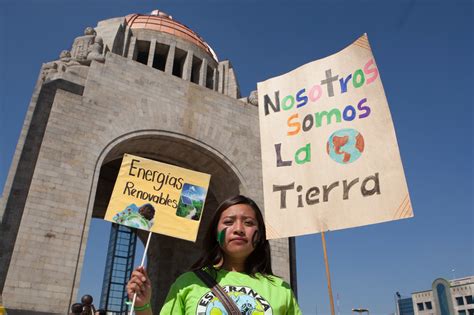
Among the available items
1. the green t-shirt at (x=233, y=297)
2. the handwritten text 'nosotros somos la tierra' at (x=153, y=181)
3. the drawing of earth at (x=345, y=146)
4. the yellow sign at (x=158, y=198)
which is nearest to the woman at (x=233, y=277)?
the green t-shirt at (x=233, y=297)

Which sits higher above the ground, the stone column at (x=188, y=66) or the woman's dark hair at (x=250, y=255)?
the stone column at (x=188, y=66)

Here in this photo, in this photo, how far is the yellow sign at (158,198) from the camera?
14.6ft

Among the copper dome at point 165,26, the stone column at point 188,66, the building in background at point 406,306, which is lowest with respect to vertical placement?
the building in background at point 406,306

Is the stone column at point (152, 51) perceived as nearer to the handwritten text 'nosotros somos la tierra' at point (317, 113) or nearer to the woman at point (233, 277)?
the handwritten text 'nosotros somos la tierra' at point (317, 113)

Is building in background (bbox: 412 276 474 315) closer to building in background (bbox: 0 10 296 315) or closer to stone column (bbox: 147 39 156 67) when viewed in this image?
building in background (bbox: 0 10 296 315)

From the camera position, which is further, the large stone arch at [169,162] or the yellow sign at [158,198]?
the large stone arch at [169,162]

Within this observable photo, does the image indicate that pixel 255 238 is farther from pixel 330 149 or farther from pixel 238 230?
pixel 330 149

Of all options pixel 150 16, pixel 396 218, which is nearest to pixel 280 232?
pixel 396 218

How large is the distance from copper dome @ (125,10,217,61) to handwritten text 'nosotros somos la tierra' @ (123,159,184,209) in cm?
1783

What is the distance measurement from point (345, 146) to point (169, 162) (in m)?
11.6

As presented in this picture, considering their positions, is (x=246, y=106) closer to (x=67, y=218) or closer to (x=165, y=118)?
(x=165, y=118)

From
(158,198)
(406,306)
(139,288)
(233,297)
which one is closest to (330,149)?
(158,198)

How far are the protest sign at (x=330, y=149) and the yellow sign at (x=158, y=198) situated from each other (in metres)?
1.01

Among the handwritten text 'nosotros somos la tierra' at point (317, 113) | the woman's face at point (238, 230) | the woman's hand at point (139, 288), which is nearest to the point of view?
the woman's hand at point (139, 288)
